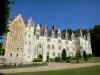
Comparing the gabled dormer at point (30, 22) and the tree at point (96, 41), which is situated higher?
the gabled dormer at point (30, 22)

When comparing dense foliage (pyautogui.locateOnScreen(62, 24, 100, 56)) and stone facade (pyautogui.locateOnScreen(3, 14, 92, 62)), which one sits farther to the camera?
dense foliage (pyautogui.locateOnScreen(62, 24, 100, 56))

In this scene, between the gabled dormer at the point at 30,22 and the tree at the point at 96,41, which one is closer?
the gabled dormer at the point at 30,22

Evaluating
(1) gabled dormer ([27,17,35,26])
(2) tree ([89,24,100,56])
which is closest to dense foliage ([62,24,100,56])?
(2) tree ([89,24,100,56])

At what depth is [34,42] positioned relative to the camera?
5544cm

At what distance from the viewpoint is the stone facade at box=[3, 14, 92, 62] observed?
159 feet

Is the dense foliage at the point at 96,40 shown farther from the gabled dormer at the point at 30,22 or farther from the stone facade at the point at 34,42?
the gabled dormer at the point at 30,22

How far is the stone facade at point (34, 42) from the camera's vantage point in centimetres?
4831

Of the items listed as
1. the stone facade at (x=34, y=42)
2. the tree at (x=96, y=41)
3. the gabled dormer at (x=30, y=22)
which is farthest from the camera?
the tree at (x=96, y=41)

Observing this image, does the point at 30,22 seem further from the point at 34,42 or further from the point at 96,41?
the point at 96,41

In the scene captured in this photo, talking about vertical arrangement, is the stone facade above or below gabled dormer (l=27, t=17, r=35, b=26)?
below

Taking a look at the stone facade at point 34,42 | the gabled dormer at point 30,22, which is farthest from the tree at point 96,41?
the gabled dormer at point 30,22

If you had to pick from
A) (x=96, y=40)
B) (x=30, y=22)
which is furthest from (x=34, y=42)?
(x=96, y=40)

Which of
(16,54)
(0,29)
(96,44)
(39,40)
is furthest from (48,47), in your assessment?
(0,29)

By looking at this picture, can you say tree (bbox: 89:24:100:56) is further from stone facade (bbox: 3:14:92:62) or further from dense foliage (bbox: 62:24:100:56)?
stone facade (bbox: 3:14:92:62)
